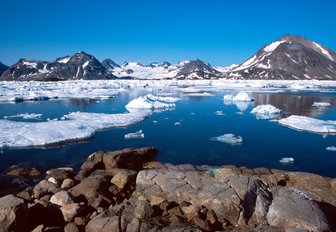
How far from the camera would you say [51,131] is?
427 inches

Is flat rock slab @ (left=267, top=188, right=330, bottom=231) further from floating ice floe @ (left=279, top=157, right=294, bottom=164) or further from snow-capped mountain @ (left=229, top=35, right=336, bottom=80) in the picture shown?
snow-capped mountain @ (left=229, top=35, right=336, bottom=80)

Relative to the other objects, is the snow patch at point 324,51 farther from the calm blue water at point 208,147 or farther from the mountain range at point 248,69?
the calm blue water at point 208,147

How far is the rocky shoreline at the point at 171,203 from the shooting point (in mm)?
4547

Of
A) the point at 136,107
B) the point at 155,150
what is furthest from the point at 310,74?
the point at 155,150

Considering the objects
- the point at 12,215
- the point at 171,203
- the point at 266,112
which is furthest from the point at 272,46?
the point at 12,215

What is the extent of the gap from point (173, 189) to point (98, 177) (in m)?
1.60

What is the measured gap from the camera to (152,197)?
541 centimetres

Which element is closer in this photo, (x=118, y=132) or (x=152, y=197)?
(x=152, y=197)

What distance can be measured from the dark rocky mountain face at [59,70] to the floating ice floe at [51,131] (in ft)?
429

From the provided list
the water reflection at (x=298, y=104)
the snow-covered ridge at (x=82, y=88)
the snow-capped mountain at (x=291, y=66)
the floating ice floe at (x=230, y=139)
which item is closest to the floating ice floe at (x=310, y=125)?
the floating ice floe at (x=230, y=139)

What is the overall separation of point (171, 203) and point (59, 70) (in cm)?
15392

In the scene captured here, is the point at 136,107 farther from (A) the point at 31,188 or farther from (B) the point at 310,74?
(B) the point at 310,74

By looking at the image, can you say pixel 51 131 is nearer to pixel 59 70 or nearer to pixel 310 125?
pixel 310 125

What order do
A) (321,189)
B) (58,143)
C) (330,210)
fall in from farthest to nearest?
(58,143) → (321,189) → (330,210)
